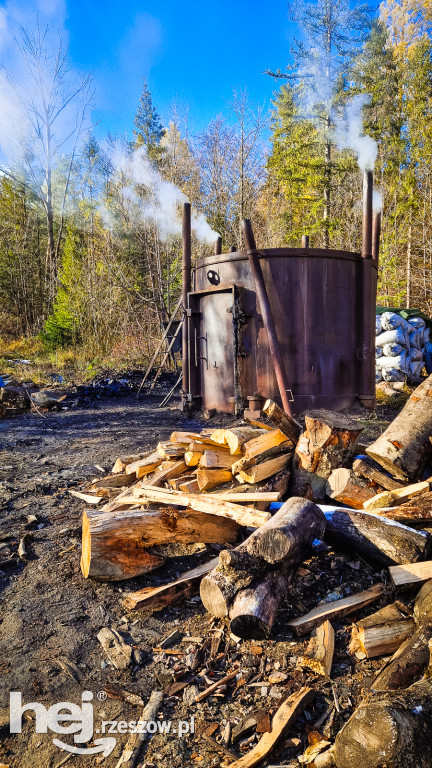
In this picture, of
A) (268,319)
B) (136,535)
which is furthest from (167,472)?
(268,319)

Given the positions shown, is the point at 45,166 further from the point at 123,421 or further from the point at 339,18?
the point at 123,421

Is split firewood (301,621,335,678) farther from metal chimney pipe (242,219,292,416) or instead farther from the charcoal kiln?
the charcoal kiln

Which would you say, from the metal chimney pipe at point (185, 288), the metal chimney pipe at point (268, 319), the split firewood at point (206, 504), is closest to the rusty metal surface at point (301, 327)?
the metal chimney pipe at point (268, 319)

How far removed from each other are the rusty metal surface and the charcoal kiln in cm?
1

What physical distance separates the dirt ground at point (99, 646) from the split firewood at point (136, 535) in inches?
4.3

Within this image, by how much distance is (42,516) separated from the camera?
3.88m

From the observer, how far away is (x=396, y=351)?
1079 cm

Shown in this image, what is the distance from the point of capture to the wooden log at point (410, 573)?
2.34m

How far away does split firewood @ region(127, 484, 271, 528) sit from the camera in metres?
2.85

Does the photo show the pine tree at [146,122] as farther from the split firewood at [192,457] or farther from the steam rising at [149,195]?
the split firewood at [192,457]

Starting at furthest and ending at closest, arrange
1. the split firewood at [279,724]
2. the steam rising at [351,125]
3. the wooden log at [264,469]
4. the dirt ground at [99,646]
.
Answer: the steam rising at [351,125]
the wooden log at [264,469]
the dirt ground at [99,646]
the split firewood at [279,724]

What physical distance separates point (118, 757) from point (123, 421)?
21.2 feet

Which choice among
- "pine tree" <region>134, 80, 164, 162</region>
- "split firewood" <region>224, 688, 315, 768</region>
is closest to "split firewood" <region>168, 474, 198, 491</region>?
"split firewood" <region>224, 688, 315, 768</region>

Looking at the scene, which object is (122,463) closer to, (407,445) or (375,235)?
(407,445)
